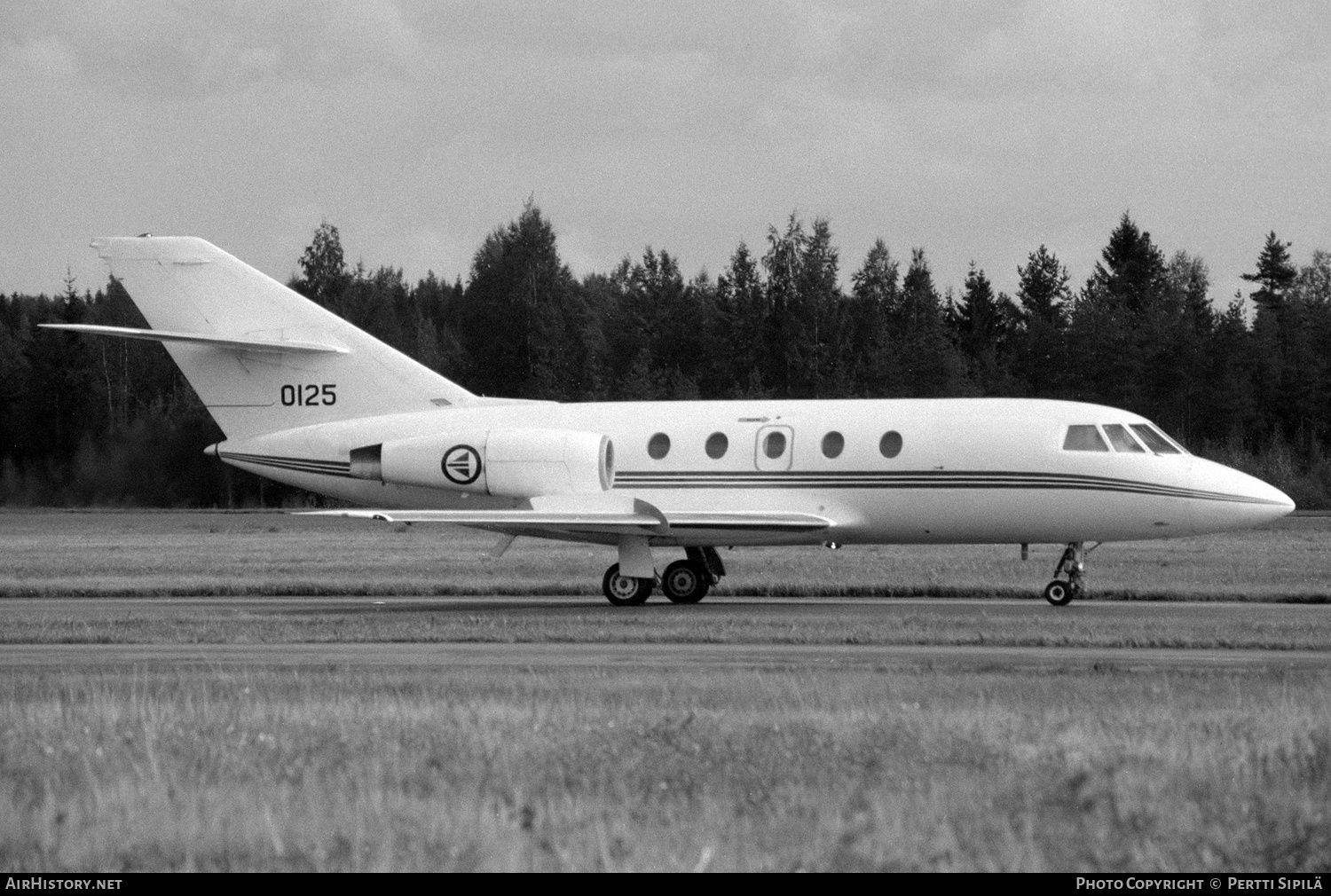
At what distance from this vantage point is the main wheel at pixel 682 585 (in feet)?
86.3

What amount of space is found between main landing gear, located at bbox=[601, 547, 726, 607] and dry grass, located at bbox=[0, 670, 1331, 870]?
38.9 ft

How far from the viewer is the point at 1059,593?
78.9ft

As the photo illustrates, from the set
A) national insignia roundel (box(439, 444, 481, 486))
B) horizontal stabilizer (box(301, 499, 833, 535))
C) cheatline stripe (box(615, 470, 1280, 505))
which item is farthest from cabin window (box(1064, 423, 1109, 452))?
national insignia roundel (box(439, 444, 481, 486))

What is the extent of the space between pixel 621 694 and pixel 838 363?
60.8m

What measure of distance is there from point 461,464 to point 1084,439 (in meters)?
9.20

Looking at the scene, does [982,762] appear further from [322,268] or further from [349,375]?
[322,268]

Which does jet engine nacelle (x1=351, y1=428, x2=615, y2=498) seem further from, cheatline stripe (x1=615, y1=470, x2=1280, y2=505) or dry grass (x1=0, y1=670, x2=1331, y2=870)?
dry grass (x1=0, y1=670, x2=1331, y2=870)

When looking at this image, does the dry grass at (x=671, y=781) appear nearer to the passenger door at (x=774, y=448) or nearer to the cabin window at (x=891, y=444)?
the cabin window at (x=891, y=444)

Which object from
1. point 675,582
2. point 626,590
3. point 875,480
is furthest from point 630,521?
point 875,480

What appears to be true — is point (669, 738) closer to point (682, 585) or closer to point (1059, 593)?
point (1059, 593)

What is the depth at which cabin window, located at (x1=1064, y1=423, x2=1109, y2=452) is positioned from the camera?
24469mm

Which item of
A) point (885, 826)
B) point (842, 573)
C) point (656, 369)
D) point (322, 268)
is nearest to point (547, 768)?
point (885, 826)

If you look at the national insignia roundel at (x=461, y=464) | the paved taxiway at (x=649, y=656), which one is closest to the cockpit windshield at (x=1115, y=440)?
the paved taxiway at (x=649, y=656)

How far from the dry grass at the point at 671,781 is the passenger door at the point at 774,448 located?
1218 cm
